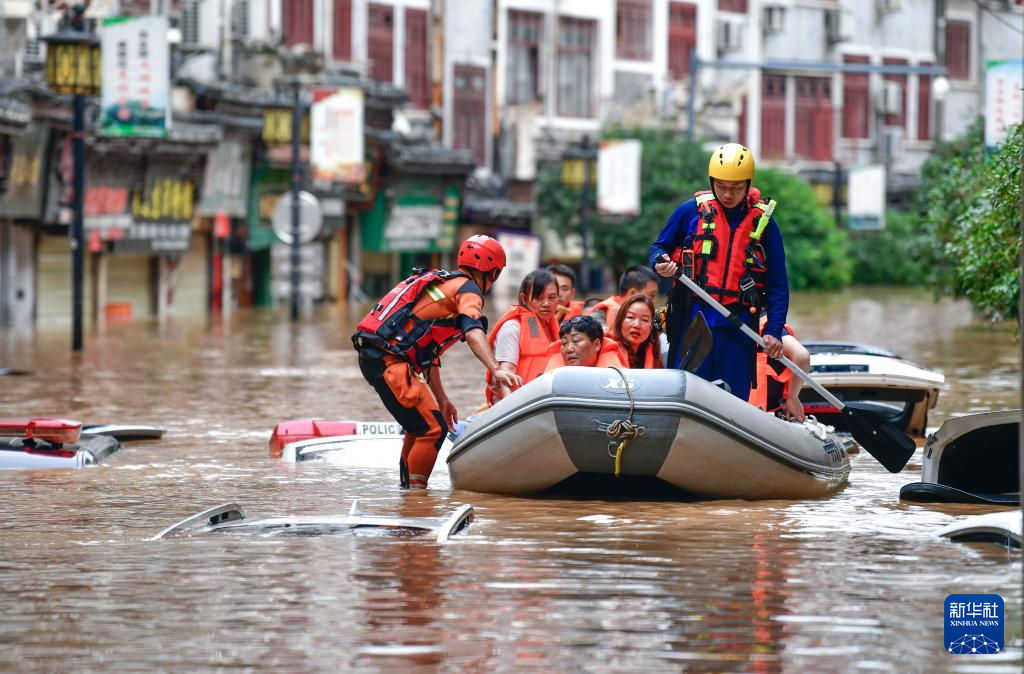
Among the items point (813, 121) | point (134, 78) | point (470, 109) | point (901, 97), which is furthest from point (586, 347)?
point (901, 97)

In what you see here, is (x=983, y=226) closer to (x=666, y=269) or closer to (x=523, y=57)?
(x=666, y=269)

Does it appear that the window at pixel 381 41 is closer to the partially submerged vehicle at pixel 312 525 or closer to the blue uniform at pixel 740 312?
the blue uniform at pixel 740 312

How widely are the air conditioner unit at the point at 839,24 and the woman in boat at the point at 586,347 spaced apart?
54520 mm

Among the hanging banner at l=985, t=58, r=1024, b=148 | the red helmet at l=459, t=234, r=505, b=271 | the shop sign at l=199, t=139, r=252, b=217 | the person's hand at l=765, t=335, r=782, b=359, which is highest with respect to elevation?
the hanging banner at l=985, t=58, r=1024, b=148

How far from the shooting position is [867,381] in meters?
15.4

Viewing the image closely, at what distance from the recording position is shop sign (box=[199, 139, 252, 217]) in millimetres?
41469

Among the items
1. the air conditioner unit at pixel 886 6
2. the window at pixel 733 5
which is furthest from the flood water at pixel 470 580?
the air conditioner unit at pixel 886 6

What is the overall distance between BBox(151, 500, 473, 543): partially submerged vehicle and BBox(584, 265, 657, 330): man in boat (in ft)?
14.0

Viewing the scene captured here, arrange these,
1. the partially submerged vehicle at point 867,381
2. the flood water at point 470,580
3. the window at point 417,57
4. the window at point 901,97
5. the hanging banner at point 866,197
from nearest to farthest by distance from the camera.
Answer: the flood water at point 470,580
the partially submerged vehicle at point 867,381
the window at point 417,57
the hanging banner at point 866,197
the window at point 901,97

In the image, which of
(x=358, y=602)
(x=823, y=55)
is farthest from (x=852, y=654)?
(x=823, y=55)

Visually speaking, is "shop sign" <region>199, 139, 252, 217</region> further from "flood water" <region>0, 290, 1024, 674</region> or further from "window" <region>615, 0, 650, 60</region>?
"flood water" <region>0, 290, 1024, 674</region>

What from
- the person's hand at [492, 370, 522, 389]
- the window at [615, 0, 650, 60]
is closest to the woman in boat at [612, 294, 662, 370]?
the person's hand at [492, 370, 522, 389]

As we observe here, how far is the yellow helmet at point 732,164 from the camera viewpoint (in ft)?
39.4

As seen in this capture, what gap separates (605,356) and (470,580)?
4157 millimetres
